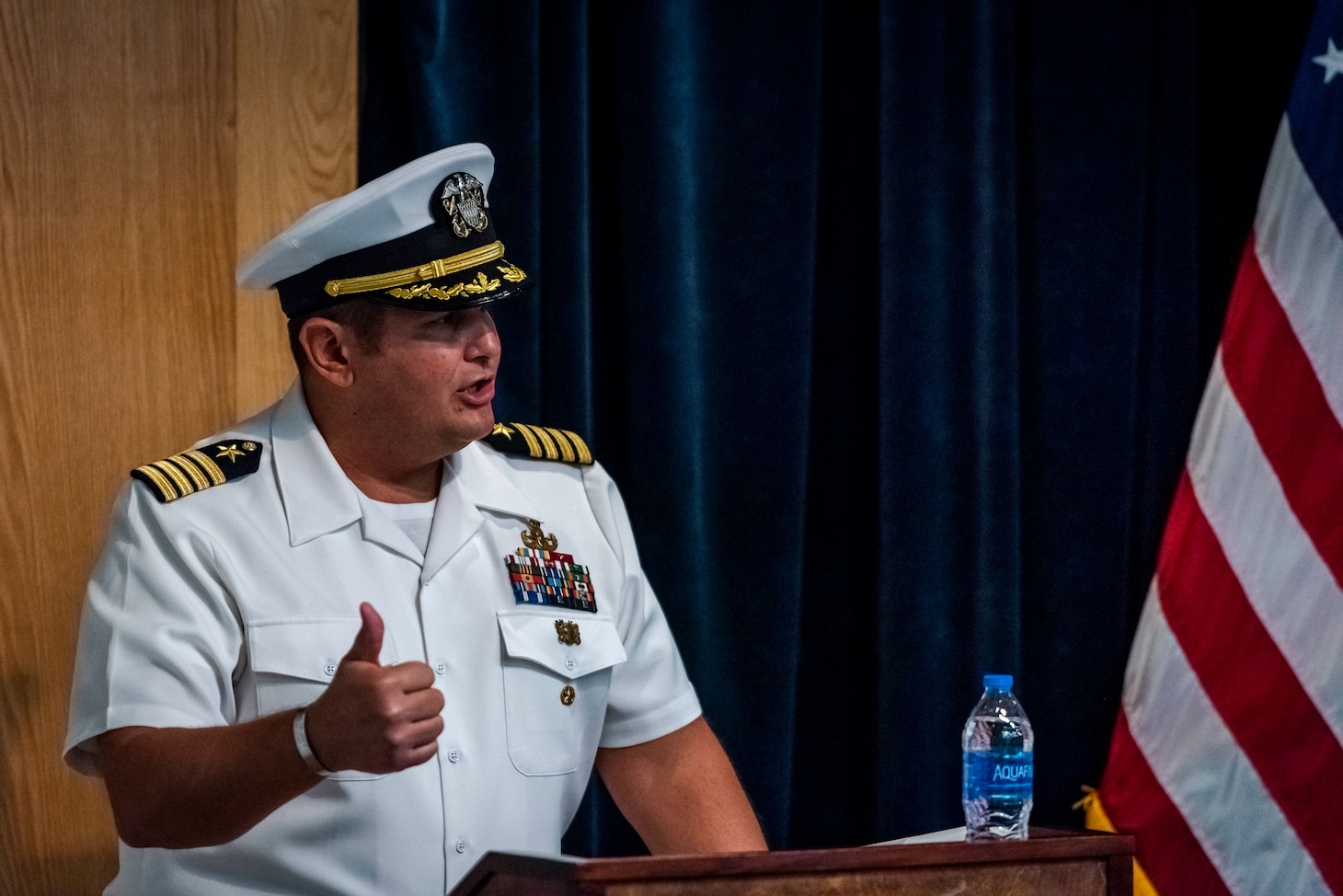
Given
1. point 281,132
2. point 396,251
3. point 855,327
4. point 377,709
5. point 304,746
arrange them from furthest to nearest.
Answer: point 855,327 < point 281,132 < point 396,251 < point 304,746 < point 377,709

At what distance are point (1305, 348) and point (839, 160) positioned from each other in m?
0.76

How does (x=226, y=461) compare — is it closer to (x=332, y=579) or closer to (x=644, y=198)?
(x=332, y=579)

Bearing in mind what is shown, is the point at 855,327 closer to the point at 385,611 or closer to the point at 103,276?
the point at 385,611

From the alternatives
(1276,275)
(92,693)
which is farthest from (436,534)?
(1276,275)

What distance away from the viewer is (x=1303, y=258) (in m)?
2.23

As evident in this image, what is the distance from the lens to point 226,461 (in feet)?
6.03

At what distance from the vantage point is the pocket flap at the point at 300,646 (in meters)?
1.73

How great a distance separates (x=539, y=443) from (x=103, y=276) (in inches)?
24.9

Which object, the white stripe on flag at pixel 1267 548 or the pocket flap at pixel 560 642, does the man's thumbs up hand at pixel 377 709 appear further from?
the white stripe on flag at pixel 1267 548

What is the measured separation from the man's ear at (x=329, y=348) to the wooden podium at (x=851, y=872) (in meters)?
0.76

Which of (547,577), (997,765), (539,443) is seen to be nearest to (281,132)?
(539,443)

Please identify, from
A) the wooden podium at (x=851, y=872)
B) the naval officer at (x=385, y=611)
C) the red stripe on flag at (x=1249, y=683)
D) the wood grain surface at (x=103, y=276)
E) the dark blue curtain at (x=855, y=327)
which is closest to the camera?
the wooden podium at (x=851, y=872)

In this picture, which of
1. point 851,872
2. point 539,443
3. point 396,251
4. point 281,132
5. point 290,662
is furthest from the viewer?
point 281,132

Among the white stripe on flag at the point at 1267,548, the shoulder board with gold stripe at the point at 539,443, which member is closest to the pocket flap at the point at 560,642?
the shoulder board with gold stripe at the point at 539,443
